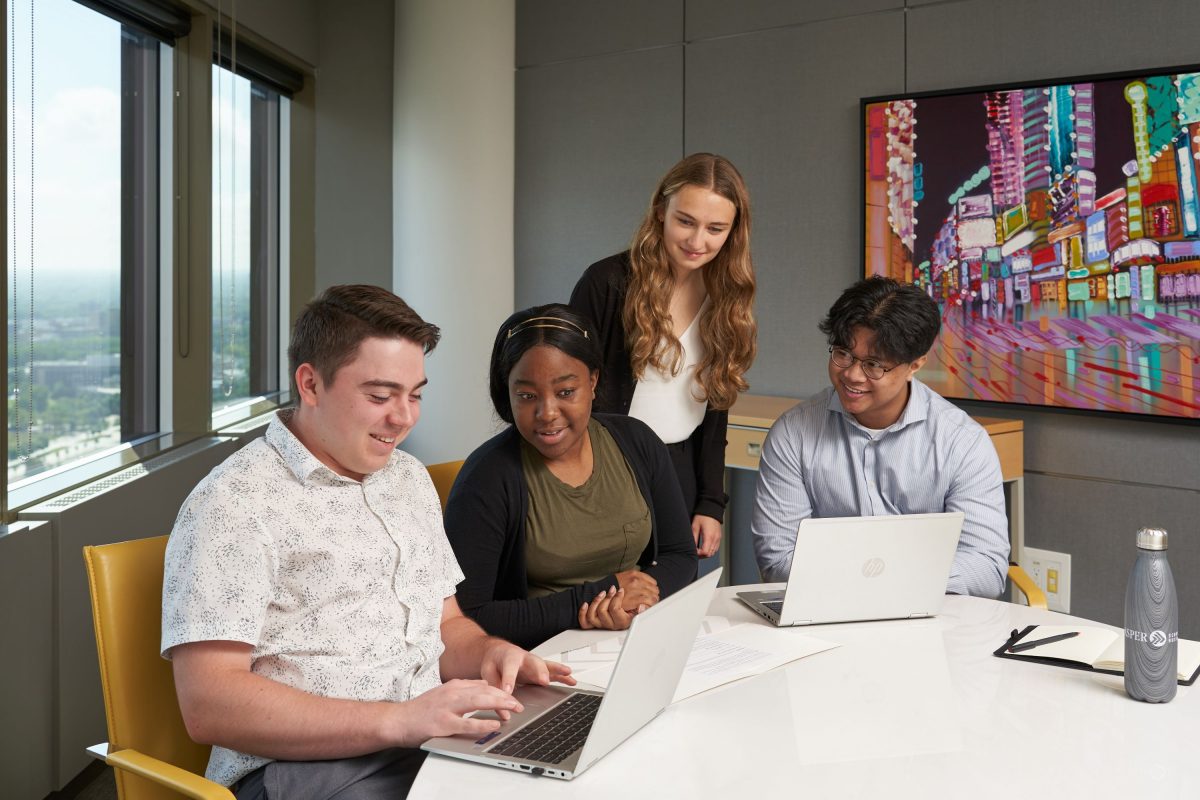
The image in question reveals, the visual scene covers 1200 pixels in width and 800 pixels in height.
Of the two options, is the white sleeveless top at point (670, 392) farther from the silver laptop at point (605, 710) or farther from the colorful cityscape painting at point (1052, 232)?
the colorful cityscape painting at point (1052, 232)

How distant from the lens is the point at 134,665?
5.09 feet

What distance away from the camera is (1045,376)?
334cm

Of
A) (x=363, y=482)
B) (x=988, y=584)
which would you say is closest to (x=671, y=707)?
(x=363, y=482)

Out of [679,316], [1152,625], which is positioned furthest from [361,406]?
[679,316]

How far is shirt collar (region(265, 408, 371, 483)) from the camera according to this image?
4.88 ft

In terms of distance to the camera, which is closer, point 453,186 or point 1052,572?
point 1052,572

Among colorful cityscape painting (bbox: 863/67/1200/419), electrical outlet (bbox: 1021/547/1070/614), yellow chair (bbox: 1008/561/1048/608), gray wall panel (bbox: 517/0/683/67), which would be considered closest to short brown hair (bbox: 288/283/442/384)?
yellow chair (bbox: 1008/561/1048/608)

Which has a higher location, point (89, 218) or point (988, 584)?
point (89, 218)

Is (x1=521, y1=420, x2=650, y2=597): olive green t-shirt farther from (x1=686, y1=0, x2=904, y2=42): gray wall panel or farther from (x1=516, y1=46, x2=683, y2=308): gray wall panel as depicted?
(x1=516, y1=46, x2=683, y2=308): gray wall panel

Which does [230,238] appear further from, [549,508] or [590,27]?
[549,508]

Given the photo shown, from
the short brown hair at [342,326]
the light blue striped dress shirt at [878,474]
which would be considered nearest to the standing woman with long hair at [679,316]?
the light blue striped dress shirt at [878,474]

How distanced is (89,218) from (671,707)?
8.96 feet

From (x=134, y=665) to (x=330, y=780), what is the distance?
0.36 m

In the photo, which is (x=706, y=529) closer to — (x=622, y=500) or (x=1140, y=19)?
(x=622, y=500)
